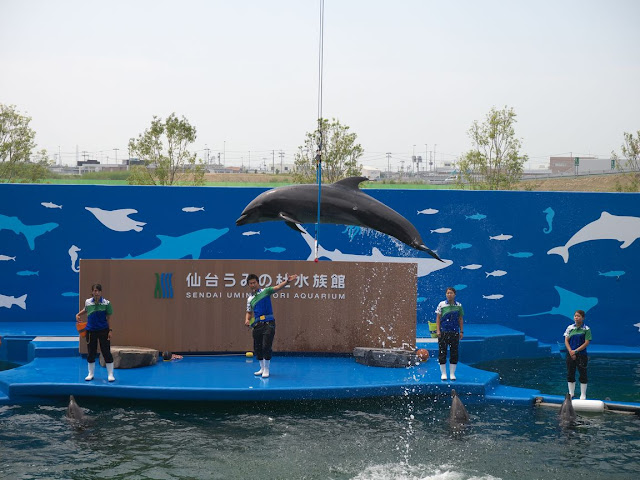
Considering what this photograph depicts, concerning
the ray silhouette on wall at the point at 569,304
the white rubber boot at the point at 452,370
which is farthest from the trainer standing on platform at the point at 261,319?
the ray silhouette on wall at the point at 569,304

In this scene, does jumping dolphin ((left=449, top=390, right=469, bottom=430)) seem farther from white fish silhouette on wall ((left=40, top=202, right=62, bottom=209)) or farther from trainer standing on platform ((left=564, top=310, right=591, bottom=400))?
white fish silhouette on wall ((left=40, top=202, right=62, bottom=209))

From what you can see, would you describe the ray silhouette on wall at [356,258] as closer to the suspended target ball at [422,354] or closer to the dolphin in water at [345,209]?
the suspended target ball at [422,354]

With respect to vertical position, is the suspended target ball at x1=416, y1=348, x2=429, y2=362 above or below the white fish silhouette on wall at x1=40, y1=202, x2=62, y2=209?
below

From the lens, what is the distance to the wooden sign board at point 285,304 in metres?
14.6

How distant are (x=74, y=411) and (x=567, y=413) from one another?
6.55 meters

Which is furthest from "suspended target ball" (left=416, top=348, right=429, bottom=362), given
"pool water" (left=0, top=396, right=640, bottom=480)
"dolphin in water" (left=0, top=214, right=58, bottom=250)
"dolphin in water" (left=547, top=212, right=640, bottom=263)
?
"dolphin in water" (left=0, top=214, right=58, bottom=250)

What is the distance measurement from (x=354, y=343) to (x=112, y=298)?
13.4ft

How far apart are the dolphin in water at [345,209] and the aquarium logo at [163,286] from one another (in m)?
2.76

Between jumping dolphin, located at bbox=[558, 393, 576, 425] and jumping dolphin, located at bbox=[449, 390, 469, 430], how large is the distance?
50.5 inches

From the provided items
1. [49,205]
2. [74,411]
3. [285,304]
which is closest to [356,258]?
[285,304]

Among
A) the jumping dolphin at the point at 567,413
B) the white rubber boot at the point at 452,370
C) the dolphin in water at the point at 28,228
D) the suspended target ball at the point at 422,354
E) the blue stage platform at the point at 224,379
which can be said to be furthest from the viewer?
the dolphin in water at the point at 28,228

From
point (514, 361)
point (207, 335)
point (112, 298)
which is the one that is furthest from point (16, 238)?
point (514, 361)

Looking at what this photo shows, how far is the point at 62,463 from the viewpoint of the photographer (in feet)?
32.1

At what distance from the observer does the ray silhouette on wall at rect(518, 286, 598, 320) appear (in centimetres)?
1795
